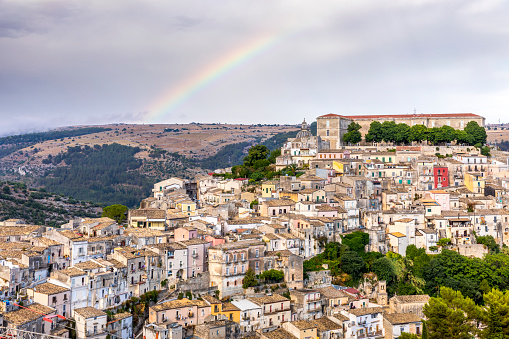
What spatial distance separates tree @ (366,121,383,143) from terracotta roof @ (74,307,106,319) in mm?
52781

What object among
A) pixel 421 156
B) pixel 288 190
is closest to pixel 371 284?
pixel 288 190

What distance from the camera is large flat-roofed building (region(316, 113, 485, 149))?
81.1m

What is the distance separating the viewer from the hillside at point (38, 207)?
240ft

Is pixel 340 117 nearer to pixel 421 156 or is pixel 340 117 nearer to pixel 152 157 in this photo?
pixel 421 156

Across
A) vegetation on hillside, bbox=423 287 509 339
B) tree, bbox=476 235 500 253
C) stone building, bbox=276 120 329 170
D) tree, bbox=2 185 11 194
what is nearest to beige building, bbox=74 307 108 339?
vegetation on hillside, bbox=423 287 509 339

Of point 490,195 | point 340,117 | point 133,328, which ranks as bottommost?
point 133,328

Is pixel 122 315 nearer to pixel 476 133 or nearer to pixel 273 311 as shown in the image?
pixel 273 311

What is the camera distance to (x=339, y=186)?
→ 5675cm

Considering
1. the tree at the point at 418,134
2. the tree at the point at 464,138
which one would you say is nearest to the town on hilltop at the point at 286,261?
the tree at the point at 464,138

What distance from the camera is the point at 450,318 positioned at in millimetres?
38781

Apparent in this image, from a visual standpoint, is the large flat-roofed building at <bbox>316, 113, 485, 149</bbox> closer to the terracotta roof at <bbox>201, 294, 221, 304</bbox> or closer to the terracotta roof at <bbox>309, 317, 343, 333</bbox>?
the terracotta roof at <bbox>309, 317, 343, 333</bbox>

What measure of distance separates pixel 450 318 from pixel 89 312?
77.8 ft

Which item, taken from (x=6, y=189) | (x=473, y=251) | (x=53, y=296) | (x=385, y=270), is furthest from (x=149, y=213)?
(x=6, y=189)

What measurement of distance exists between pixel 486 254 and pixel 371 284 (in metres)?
11.6
